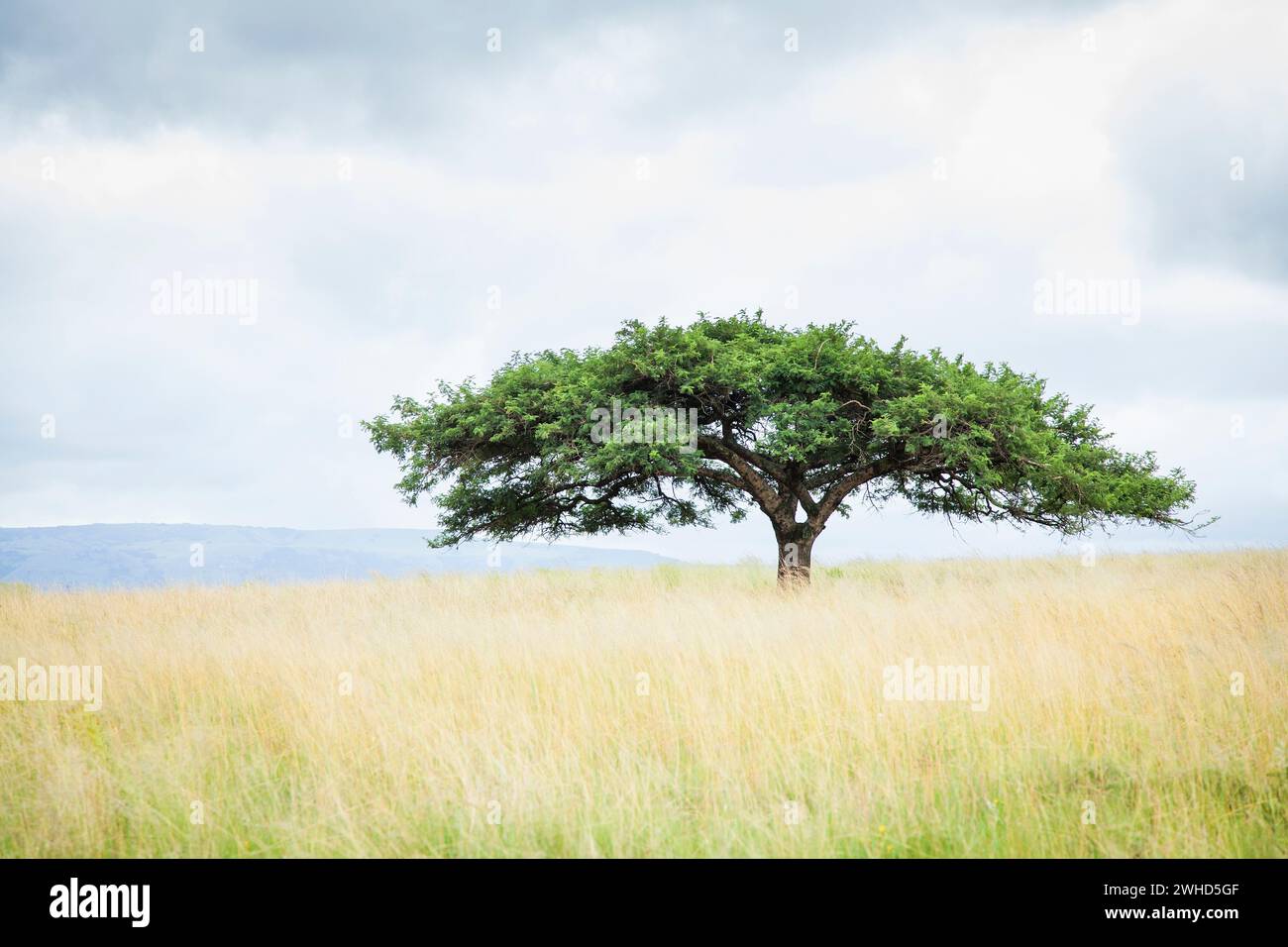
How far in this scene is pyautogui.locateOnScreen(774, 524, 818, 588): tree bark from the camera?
16750mm

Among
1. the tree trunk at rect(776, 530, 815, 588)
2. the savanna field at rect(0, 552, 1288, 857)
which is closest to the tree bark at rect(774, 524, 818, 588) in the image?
the tree trunk at rect(776, 530, 815, 588)

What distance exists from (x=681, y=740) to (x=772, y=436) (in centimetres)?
989

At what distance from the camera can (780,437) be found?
570 inches

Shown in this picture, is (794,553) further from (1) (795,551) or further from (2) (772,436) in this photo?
(2) (772,436)

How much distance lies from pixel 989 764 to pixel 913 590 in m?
9.51

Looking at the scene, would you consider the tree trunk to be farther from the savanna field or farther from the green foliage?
the savanna field

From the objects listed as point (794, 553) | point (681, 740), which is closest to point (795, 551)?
point (794, 553)

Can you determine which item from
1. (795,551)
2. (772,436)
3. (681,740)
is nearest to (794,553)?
(795,551)

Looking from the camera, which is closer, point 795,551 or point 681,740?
point 681,740

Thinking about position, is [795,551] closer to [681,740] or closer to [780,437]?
[780,437]

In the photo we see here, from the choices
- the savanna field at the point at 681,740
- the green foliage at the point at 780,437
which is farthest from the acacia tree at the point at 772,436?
the savanna field at the point at 681,740

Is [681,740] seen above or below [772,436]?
below
